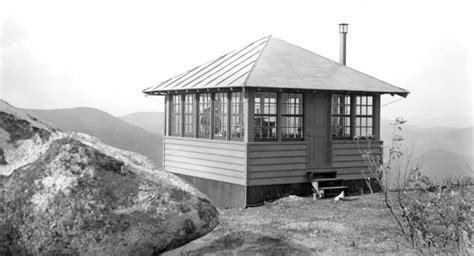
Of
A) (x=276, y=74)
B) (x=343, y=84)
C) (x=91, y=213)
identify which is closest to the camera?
(x=91, y=213)

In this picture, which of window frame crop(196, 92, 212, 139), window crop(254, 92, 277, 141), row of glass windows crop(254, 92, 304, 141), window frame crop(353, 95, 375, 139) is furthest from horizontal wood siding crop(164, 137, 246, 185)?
window frame crop(353, 95, 375, 139)

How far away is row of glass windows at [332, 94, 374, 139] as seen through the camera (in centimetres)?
1493

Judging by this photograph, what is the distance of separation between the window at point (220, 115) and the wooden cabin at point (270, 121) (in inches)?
1.0

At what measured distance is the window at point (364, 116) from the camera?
1536cm

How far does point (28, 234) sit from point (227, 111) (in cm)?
796

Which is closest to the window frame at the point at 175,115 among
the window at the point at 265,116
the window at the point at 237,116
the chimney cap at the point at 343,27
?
the window at the point at 237,116

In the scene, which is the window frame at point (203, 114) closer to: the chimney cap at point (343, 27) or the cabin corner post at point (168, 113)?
the cabin corner post at point (168, 113)

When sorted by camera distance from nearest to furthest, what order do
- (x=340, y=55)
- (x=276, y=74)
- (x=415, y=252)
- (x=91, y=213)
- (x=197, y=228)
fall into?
(x=91, y=213) < (x=197, y=228) < (x=415, y=252) < (x=276, y=74) < (x=340, y=55)

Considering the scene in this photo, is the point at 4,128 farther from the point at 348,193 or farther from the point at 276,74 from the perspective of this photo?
the point at 348,193

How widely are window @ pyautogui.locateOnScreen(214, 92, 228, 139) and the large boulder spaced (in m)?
7.31

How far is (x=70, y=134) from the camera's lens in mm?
7121

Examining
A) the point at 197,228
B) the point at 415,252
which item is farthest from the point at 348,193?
the point at 197,228

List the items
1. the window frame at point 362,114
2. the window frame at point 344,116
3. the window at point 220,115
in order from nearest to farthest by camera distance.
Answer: the window at point 220,115 < the window frame at point 344,116 < the window frame at point 362,114

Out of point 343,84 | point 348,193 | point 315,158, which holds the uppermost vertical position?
point 343,84
